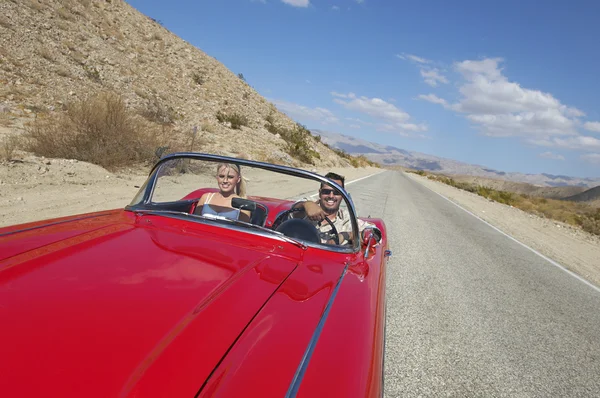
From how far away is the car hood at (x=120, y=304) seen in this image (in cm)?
103

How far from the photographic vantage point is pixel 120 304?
4.41 feet

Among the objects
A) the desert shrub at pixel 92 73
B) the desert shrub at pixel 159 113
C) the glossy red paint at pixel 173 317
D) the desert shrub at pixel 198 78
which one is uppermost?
the desert shrub at pixel 198 78

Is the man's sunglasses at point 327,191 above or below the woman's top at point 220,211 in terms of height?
above

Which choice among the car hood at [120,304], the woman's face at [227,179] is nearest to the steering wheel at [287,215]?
the woman's face at [227,179]

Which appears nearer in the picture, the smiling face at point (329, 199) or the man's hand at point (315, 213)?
the smiling face at point (329, 199)

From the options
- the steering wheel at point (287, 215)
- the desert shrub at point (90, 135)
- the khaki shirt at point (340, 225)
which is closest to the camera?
the steering wheel at point (287, 215)

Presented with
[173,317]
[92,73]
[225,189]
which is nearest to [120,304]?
[173,317]

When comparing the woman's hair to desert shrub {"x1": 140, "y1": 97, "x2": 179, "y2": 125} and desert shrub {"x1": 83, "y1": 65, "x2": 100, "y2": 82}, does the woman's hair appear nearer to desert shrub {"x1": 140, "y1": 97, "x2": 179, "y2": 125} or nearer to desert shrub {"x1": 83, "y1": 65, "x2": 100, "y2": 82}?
desert shrub {"x1": 140, "y1": 97, "x2": 179, "y2": 125}

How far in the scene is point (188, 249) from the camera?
6.37 ft

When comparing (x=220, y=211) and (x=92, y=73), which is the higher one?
(x=92, y=73)

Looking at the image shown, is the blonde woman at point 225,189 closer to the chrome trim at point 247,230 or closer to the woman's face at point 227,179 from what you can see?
the woman's face at point 227,179

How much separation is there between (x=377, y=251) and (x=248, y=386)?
2029 millimetres

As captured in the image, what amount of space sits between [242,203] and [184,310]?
1.47 meters

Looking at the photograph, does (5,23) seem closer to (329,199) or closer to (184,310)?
(329,199)
